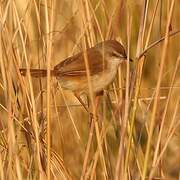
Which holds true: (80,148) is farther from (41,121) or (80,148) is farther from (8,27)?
(8,27)

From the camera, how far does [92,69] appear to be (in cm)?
283

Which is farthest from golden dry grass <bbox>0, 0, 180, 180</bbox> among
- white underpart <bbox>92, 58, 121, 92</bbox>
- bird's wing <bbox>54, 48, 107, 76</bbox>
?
bird's wing <bbox>54, 48, 107, 76</bbox>

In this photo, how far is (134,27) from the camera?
329cm

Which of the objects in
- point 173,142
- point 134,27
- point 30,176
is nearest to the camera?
point 30,176

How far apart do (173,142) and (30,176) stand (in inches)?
43.6

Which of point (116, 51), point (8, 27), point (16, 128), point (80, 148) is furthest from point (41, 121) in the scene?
point (80, 148)

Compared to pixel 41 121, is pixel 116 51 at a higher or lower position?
higher

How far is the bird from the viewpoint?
2592 millimetres

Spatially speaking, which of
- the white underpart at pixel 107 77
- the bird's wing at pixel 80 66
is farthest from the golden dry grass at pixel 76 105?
the bird's wing at pixel 80 66

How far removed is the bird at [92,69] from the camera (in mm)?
2592

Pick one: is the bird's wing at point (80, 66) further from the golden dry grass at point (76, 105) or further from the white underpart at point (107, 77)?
the golden dry grass at point (76, 105)

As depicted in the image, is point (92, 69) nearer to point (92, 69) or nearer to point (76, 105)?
point (92, 69)

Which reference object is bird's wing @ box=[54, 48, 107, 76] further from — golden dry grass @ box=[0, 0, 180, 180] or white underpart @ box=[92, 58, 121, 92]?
golden dry grass @ box=[0, 0, 180, 180]

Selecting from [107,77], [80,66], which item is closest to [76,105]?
[107,77]
